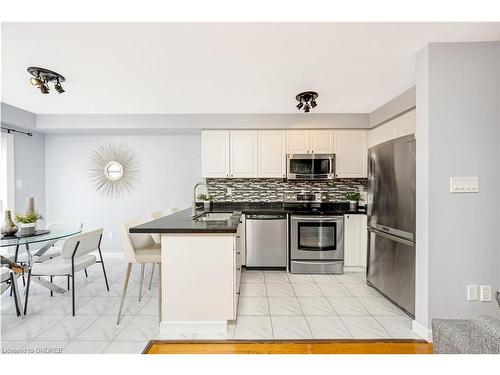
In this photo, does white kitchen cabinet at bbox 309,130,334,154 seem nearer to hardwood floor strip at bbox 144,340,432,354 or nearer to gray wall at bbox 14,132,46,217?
hardwood floor strip at bbox 144,340,432,354

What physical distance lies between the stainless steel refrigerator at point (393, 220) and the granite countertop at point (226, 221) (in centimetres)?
85

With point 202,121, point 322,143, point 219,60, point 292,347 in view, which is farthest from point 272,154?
point 292,347

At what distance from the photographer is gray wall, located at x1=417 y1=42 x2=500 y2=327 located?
1.79 m

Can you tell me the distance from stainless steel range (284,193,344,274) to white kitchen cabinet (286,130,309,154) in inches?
38.4

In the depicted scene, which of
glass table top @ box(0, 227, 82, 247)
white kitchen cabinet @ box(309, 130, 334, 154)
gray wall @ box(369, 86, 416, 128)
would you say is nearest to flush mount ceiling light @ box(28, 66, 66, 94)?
glass table top @ box(0, 227, 82, 247)

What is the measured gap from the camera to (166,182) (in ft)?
13.9

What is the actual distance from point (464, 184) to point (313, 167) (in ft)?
6.70

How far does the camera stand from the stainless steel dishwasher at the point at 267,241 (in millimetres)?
3473

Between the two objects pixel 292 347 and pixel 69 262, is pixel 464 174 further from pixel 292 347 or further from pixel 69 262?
pixel 69 262

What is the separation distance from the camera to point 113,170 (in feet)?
13.9
